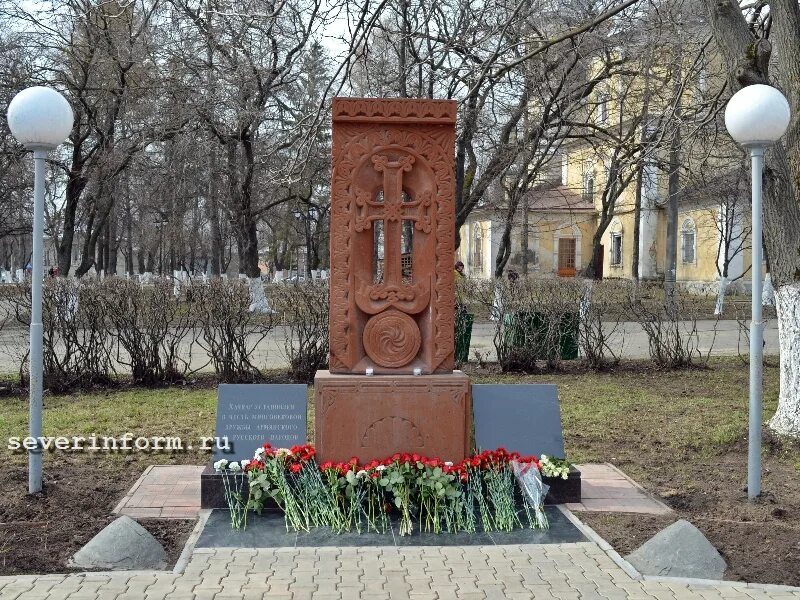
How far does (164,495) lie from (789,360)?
18.8ft

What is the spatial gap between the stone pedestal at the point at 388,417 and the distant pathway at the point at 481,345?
19.8 feet

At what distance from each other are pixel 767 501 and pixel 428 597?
2983 millimetres

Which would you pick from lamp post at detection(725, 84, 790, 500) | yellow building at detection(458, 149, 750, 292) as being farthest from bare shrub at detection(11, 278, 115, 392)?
yellow building at detection(458, 149, 750, 292)

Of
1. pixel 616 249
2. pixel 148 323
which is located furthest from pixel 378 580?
pixel 616 249

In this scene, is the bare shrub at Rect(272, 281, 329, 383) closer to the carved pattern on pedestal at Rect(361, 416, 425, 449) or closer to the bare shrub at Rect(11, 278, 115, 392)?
the bare shrub at Rect(11, 278, 115, 392)

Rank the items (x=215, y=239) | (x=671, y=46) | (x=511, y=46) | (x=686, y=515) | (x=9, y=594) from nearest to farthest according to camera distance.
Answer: (x=9, y=594) < (x=686, y=515) < (x=511, y=46) < (x=671, y=46) < (x=215, y=239)

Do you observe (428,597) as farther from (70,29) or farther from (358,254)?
(70,29)

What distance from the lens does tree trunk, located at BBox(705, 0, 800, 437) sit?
7.81 m

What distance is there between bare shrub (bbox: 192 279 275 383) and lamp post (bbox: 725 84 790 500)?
690 centimetres

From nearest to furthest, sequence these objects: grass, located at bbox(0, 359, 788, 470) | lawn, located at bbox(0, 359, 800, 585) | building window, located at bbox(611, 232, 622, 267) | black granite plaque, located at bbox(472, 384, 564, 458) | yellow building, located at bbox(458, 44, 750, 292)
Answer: lawn, located at bbox(0, 359, 800, 585), black granite plaque, located at bbox(472, 384, 564, 458), grass, located at bbox(0, 359, 788, 470), yellow building, located at bbox(458, 44, 750, 292), building window, located at bbox(611, 232, 622, 267)

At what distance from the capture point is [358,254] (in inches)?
235

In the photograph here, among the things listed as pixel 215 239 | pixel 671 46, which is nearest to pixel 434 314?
pixel 671 46

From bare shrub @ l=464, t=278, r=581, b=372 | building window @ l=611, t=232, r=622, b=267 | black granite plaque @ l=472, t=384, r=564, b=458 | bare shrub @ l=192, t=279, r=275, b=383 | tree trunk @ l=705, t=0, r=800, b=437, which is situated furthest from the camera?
building window @ l=611, t=232, r=622, b=267

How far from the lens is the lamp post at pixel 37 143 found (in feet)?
18.9
